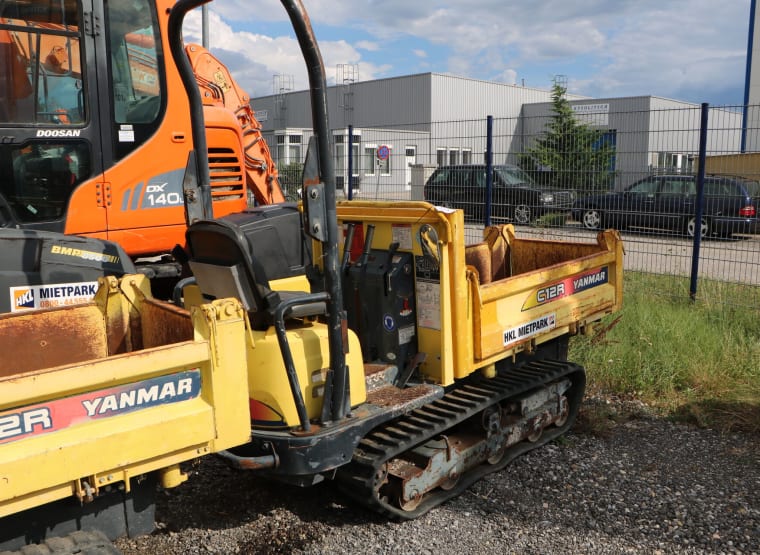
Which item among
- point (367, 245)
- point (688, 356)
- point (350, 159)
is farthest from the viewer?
point (350, 159)

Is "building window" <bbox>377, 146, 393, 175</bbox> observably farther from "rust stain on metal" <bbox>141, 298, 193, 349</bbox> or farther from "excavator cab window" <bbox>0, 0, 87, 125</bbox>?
"rust stain on metal" <bbox>141, 298, 193, 349</bbox>

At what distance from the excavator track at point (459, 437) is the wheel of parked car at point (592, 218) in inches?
141

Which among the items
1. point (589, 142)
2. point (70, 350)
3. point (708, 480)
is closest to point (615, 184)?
point (589, 142)

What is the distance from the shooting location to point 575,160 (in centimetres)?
842

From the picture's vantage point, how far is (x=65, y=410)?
2.36 meters

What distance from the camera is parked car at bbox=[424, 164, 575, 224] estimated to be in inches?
344

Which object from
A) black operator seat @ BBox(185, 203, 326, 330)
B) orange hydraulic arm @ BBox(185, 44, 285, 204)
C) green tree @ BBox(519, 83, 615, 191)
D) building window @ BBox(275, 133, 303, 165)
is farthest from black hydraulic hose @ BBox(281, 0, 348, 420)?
building window @ BBox(275, 133, 303, 165)

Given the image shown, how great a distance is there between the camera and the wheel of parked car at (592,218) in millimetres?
8211

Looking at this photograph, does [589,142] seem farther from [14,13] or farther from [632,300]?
[14,13]

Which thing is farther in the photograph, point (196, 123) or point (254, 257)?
point (196, 123)

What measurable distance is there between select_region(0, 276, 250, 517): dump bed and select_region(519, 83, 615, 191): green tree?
6336 millimetres

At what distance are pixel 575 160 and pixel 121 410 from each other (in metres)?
6.98

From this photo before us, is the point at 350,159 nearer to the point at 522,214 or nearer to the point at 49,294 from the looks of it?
the point at 522,214

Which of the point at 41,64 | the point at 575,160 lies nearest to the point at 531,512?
the point at 41,64
